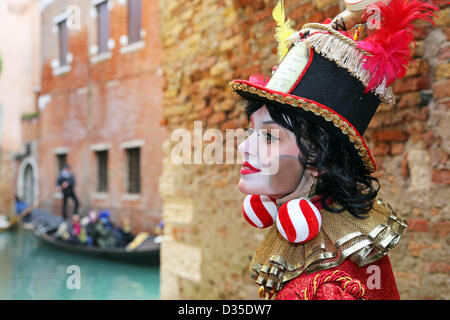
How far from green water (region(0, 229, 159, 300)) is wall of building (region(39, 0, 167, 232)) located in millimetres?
1892

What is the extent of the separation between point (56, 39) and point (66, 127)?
9.81ft

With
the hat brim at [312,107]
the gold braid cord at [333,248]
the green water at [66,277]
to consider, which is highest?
the hat brim at [312,107]

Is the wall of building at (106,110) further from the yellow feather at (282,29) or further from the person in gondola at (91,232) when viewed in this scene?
the yellow feather at (282,29)

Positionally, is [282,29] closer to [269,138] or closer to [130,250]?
[269,138]

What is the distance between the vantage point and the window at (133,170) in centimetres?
1048

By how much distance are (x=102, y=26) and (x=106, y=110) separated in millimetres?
2293

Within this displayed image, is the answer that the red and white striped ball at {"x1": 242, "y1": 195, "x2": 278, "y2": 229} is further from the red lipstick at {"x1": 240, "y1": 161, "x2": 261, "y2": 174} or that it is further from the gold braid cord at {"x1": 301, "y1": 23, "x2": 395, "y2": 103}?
the gold braid cord at {"x1": 301, "y1": 23, "x2": 395, "y2": 103}

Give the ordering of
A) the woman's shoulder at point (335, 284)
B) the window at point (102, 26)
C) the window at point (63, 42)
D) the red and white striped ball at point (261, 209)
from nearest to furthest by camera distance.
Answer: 1. the woman's shoulder at point (335, 284)
2. the red and white striped ball at point (261, 209)
3. the window at point (102, 26)
4. the window at point (63, 42)

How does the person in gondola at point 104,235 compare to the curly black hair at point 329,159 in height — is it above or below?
below

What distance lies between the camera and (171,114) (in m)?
3.68

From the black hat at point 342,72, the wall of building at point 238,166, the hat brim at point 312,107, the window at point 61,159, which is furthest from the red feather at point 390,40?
the window at point 61,159

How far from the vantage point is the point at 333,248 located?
1.15 meters

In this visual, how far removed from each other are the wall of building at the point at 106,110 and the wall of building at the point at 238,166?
5763mm

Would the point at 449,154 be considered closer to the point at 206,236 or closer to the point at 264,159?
the point at 264,159
